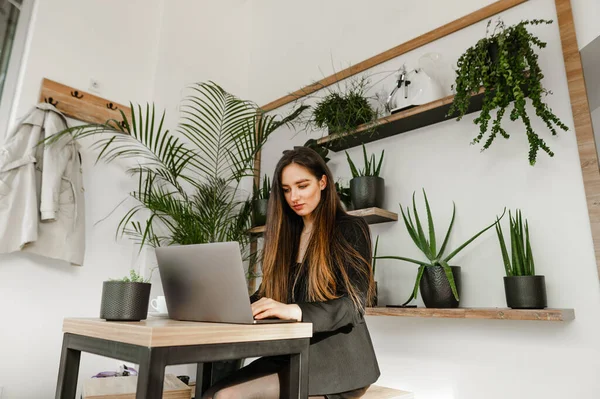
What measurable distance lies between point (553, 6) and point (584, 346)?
155cm

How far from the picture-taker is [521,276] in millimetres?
1637

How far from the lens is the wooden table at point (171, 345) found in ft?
2.12

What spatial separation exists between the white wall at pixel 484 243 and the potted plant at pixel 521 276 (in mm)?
131

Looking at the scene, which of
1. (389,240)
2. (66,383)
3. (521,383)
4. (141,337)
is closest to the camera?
(141,337)

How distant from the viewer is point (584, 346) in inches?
64.3

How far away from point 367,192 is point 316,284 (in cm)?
103

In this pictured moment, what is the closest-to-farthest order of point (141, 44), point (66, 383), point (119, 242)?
1. point (66, 383)
2. point (119, 242)
3. point (141, 44)

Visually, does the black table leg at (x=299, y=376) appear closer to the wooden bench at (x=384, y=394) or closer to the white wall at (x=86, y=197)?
the wooden bench at (x=384, y=394)

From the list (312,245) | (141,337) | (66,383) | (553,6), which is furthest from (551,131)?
(66,383)

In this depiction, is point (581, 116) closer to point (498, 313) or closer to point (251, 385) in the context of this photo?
point (498, 313)

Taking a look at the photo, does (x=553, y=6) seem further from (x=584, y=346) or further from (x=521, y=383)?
(x=521, y=383)

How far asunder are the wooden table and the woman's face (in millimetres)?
628

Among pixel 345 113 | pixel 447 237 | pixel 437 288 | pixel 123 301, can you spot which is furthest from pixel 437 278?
pixel 123 301

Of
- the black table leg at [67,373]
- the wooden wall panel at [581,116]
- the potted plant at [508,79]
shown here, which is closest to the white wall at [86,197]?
the black table leg at [67,373]
